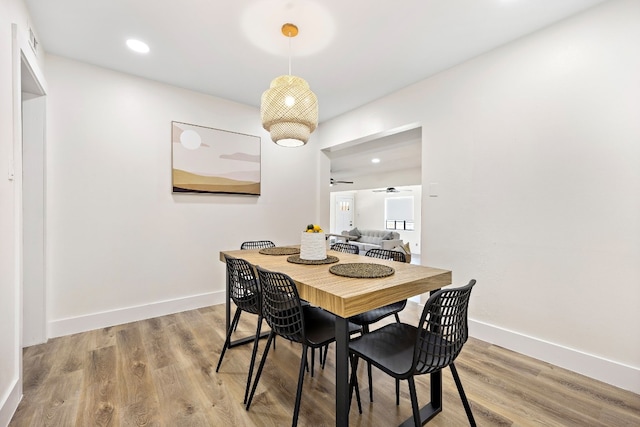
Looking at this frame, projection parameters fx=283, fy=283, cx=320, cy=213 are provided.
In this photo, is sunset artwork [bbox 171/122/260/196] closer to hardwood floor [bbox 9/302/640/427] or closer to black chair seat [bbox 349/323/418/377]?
hardwood floor [bbox 9/302/640/427]

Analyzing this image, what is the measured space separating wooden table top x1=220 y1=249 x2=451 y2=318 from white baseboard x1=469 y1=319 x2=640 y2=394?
1299 mm

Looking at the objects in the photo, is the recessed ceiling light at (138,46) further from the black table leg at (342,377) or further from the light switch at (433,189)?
the light switch at (433,189)

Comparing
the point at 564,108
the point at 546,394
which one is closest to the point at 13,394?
the point at 546,394

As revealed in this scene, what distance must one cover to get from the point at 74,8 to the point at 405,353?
3138 mm

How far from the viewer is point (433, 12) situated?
2062 millimetres

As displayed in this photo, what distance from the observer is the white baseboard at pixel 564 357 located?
189 centimetres

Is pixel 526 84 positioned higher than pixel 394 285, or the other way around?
pixel 526 84

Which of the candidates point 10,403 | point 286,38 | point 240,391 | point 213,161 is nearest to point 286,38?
point 286,38

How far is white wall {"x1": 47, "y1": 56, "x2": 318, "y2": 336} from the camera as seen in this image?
106 inches

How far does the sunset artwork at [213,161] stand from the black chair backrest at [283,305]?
2262 mm

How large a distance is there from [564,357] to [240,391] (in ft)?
7.82

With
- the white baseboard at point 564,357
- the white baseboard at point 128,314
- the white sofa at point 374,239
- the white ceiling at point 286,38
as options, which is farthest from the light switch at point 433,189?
the white sofa at point 374,239

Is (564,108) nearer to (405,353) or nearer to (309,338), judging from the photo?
(405,353)

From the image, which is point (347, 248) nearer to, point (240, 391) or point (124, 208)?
point (240, 391)
